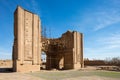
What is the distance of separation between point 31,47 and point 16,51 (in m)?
2.87

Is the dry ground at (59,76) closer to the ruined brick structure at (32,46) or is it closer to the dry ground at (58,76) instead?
the dry ground at (58,76)

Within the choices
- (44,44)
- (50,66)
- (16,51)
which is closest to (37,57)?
(16,51)

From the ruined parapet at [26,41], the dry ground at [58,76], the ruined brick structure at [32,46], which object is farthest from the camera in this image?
the ruined brick structure at [32,46]

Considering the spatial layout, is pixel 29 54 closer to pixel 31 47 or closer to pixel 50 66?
pixel 31 47

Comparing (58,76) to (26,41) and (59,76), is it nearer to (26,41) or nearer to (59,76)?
(59,76)

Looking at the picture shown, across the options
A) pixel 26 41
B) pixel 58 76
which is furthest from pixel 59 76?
pixel 26 41

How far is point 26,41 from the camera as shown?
26891 millimetres

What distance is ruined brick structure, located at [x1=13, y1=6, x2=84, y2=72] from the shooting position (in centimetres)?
2563

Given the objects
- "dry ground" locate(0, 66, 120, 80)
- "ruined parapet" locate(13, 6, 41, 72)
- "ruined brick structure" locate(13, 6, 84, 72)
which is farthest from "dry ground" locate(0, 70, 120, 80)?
"ruined brick structure" locate(13, 6, 84, 72)

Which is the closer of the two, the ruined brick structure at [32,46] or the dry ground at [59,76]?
the dry ground at [59,76]

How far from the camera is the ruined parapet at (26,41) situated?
83.4 ft

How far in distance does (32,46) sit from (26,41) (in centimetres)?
138

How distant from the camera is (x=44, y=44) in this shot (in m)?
36.1

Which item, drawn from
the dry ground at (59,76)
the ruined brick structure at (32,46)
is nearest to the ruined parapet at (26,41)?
the ruined brick structure at (32,46)
